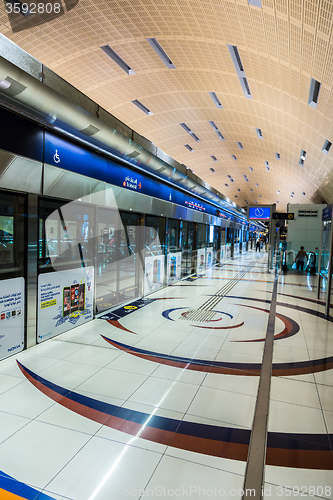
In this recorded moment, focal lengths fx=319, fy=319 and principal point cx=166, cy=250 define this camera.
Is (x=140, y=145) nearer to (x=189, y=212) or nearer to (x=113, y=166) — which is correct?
(x=113, y=166)

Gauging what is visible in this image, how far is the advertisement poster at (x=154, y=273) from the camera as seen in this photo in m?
8.57

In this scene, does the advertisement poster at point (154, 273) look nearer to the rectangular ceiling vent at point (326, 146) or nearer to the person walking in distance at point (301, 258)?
the rectangular ceiling vent at point (326, 146)

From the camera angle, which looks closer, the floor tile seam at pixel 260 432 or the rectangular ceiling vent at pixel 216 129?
the floor tile seam at pixel 260 432

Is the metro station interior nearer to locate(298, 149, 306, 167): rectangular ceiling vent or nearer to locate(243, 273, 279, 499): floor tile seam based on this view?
locate(243, 273, 279, 499): floor tile seam

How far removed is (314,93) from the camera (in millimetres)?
8945

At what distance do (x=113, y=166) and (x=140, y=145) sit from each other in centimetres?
69

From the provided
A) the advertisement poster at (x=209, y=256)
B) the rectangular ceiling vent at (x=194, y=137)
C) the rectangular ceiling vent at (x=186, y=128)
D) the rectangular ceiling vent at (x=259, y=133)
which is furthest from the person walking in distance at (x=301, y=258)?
the rectangular ceiling vent at (x=194, y=137)

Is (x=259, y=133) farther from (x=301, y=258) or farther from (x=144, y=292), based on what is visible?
(x=144, y=292)

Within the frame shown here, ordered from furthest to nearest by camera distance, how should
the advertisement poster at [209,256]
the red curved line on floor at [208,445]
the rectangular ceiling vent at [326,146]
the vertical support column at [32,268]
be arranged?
the advertisement poster at [209,256] → the rectangular ceiling vent at [326,146] → the vertical support column at [32,268] → the red curved line on floor at [208,445]

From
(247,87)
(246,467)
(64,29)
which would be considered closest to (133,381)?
(246,467)

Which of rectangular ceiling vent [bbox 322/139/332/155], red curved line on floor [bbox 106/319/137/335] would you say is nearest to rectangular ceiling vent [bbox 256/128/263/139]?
rectangular ceiling vent [bbox 322/139/332/155]

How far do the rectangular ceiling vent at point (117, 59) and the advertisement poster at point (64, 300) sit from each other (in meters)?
8.70

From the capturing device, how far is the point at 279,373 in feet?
12.8

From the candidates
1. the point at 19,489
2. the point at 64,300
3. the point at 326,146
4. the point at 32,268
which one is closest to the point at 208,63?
the point at 326,146
